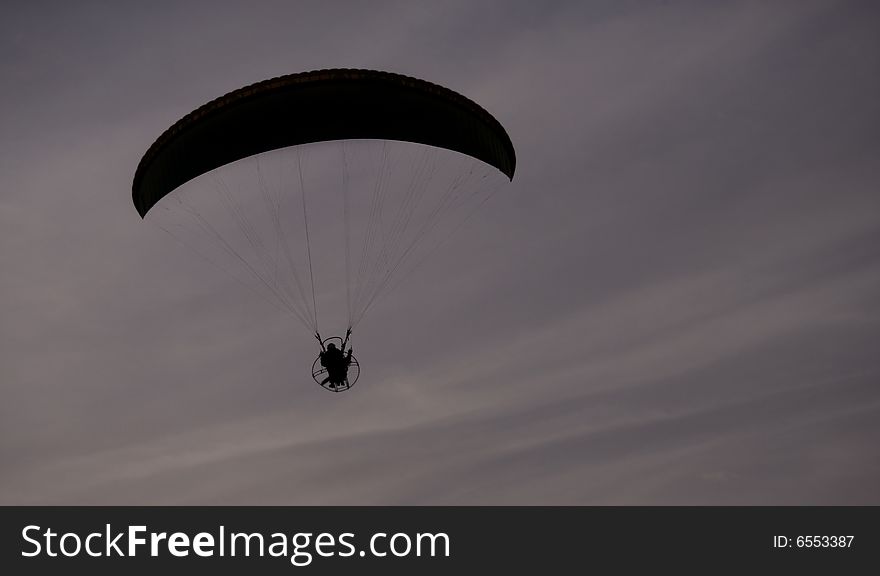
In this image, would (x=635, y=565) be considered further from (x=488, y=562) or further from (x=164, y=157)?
(x=164, y=157)

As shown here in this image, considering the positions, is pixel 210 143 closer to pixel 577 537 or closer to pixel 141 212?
pixel 141 212

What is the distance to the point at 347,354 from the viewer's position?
26.0 metres

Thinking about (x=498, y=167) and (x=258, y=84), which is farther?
(x=498, y=167)

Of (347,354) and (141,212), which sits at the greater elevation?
(141,212)

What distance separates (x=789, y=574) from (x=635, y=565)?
24893mm

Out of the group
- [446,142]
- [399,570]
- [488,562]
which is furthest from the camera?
[399,570]

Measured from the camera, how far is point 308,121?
2420 cm

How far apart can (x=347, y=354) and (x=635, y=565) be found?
12504cm

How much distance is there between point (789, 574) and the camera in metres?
140

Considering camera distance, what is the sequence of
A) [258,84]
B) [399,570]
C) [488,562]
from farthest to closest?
[399,570]
[488,562]
[258,84]

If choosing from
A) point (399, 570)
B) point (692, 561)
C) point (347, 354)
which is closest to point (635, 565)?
point (692, 561)

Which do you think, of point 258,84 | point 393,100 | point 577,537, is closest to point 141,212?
point 258,84

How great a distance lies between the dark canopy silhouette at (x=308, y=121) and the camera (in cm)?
2342

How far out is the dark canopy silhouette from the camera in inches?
922
